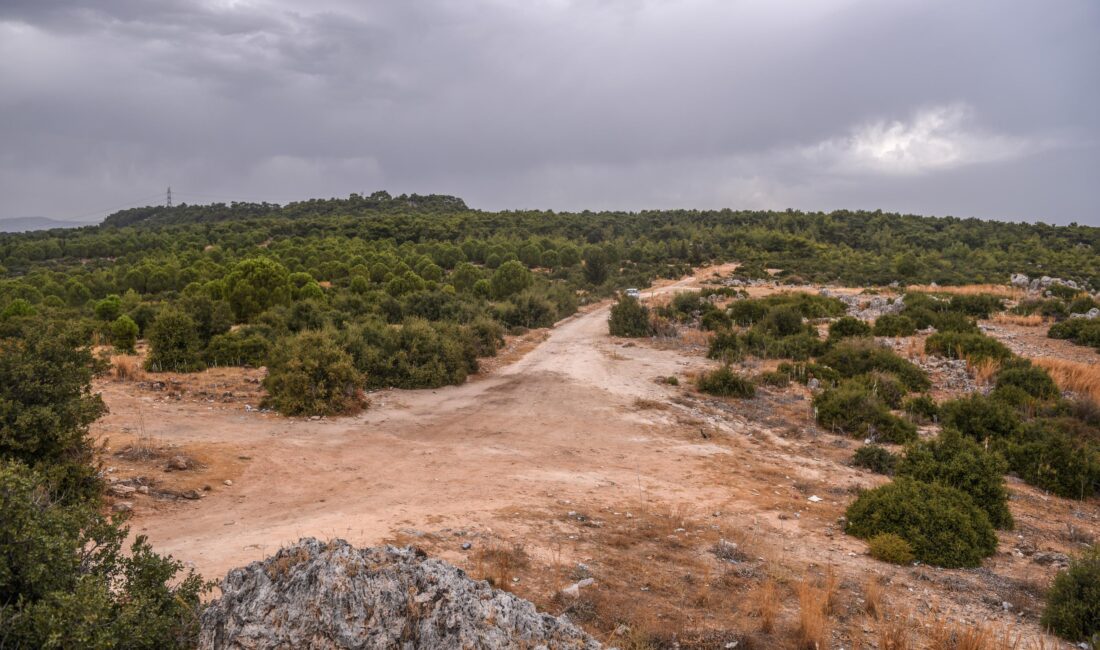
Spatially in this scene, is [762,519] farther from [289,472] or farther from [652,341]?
[652,341]

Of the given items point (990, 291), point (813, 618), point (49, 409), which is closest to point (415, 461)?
point (49, 409)

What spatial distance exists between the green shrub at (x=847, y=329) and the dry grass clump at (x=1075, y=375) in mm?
5241

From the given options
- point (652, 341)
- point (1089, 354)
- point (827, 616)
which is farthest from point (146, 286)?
point (1089, 354)

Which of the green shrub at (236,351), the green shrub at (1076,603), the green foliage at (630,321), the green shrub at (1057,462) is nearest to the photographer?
the green shrub at (1076,603)

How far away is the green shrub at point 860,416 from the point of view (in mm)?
12562

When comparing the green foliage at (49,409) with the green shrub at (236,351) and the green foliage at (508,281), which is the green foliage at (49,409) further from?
the green foliage at (508,281)

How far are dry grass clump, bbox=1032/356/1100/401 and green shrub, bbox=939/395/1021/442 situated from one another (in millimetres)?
3903

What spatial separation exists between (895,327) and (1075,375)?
637 cm

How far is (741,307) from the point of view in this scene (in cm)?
2591

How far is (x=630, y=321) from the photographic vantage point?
81.3 feet

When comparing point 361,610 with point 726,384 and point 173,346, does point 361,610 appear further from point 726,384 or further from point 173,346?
point 173,346

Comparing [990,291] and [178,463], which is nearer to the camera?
[178,463]

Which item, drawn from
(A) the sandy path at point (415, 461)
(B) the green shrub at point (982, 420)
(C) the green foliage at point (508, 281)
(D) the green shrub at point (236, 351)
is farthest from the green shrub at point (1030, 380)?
(C) the green foliage at point (508, 281)

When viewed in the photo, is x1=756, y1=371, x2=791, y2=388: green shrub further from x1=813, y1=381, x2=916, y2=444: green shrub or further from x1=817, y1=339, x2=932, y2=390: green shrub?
x1=813, y1=381, x2=916, y2=444: green shrub
